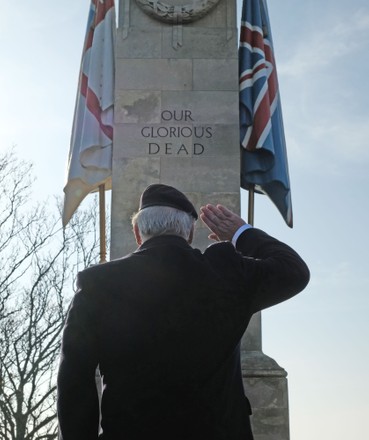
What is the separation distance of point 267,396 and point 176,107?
136 inches

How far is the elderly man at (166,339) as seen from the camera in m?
2.72

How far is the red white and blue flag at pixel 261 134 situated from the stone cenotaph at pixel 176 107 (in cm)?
17

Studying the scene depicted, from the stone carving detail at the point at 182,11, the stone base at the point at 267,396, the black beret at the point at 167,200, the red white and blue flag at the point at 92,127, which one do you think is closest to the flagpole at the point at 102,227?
the red white and blue flag at the point at 92,127

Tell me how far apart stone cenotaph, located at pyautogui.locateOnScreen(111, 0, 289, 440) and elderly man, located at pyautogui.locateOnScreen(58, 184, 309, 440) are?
4.68 m

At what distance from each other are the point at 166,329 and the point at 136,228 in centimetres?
56

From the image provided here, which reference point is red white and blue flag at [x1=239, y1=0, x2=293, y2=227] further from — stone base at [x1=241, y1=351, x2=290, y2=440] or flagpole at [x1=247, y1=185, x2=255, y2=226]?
stone base at [x1=241, y1=351, x2=290, y2=440]

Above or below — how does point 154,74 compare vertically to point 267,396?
above

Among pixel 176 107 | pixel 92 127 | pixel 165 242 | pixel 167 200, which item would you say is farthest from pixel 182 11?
pixel 165 242

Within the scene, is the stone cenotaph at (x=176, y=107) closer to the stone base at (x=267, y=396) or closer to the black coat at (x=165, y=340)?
the stone base at (x=267, y=396)

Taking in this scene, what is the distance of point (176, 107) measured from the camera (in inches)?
327

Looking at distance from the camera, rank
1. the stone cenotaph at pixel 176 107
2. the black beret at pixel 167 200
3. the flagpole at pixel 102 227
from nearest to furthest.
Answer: the black beret at pixel 167 200
the stone cenotaph at pixel 176 107
the flagpole at pixel 102 227

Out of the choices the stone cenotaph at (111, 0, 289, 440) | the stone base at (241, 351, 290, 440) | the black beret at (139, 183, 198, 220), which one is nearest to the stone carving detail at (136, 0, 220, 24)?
the stone cenotaph at (111, 0, 289, 440)

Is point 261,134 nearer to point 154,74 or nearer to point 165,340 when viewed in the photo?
point 154,74

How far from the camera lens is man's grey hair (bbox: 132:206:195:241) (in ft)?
10.0
